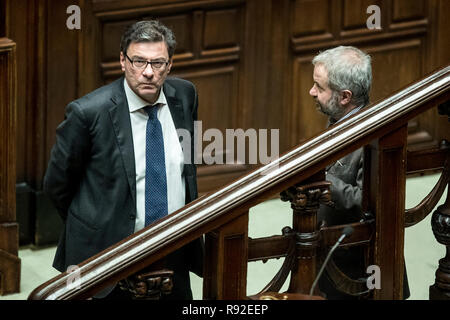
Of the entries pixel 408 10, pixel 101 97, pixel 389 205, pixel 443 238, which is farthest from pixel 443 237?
pixel 408 10

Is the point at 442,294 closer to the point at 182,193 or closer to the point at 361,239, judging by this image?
→ the point at 361,239

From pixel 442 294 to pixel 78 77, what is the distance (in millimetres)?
3454

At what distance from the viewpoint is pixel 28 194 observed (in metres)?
5.95

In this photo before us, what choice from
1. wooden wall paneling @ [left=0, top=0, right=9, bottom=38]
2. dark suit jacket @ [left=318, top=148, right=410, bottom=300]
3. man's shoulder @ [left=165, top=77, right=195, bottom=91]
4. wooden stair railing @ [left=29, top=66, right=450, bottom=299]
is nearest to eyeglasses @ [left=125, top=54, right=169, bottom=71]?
man's shoulder @ [left=165, top=77, right=195, bottom=91]

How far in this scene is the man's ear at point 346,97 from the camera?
368cm

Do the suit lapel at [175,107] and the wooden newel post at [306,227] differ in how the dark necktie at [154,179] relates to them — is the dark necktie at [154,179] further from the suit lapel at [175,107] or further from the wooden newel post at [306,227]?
the wooden newel post at [306,227]

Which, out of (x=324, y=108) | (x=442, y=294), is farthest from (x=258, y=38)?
(x=442, y=294)

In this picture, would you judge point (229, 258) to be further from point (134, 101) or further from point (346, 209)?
point (134, 101)

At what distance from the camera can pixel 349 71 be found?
3.72 m

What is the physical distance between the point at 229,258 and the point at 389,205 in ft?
1.57

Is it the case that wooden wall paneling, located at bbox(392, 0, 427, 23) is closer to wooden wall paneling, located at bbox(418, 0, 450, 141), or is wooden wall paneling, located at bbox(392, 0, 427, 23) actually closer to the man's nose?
wooden wall paneling, located at bbox(418, 0, 450, 141)

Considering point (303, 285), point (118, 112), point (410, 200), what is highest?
point (118, 112)

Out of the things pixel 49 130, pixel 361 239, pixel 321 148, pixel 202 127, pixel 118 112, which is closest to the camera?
pixel 321 148

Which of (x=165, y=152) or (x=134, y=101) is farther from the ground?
(x=134, y=101)
